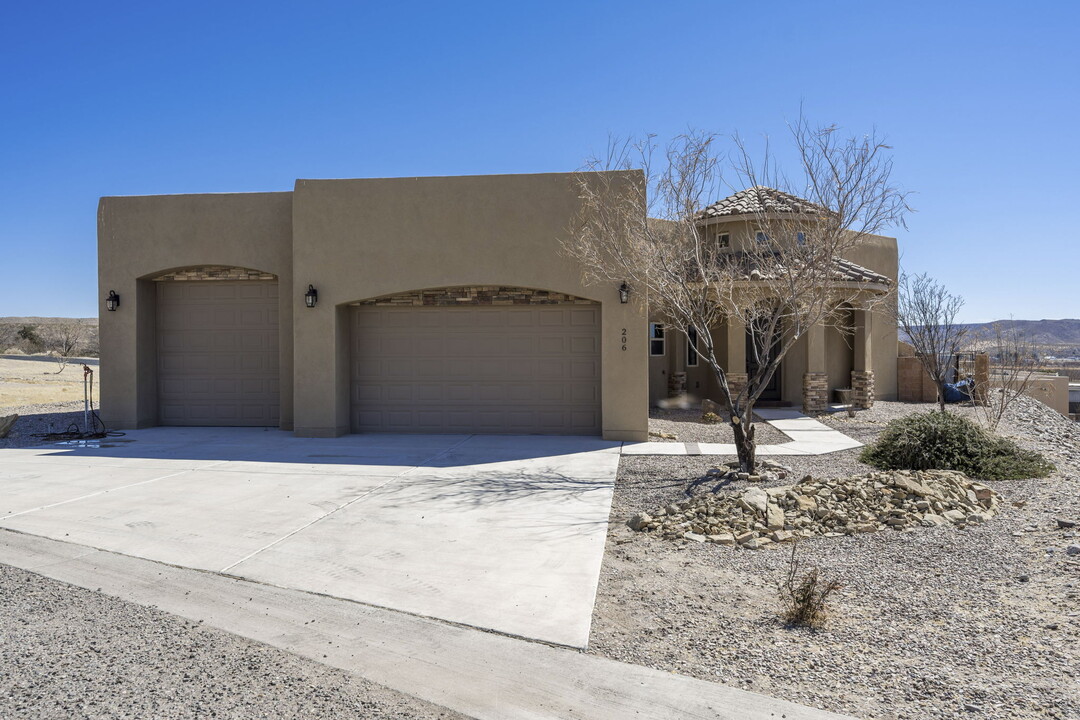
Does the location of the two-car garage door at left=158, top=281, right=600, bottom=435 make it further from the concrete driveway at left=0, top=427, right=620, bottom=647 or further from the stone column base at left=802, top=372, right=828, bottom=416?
the stone column base at left=802, top=372, right=828, bottom=416

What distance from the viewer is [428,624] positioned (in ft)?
14.5

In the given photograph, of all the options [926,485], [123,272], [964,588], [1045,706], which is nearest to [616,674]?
[1045,706]

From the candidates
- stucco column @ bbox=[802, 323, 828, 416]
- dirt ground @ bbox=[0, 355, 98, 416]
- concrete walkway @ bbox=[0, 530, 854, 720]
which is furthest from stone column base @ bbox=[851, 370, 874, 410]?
dirt ground @ bbox=[0, 355, 98, 416]

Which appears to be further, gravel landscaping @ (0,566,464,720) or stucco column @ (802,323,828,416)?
stucco column @ (802,323,828,416)

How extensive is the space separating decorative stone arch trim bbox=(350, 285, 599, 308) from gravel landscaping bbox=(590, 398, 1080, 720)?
240 inches

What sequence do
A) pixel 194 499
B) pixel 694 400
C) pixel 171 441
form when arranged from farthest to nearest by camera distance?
pixel 694 400 < pixel 171 441 < pixel 194 499

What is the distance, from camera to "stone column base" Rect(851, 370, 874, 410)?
17.2 meters

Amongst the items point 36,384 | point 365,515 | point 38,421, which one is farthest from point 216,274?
point 36,384

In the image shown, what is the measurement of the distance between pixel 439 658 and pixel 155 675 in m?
1.45

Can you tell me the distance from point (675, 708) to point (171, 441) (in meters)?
11.3

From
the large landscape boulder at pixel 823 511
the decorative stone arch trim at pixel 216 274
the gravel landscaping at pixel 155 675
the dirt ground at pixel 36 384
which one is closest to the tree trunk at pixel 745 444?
the large landscape boulder at pixel 823 511

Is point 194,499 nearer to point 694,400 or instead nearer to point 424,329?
point 424,329

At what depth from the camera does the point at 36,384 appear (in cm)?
2661

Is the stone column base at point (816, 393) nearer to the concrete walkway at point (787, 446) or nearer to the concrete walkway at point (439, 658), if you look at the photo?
the concrete walkway at point (787, 446)
